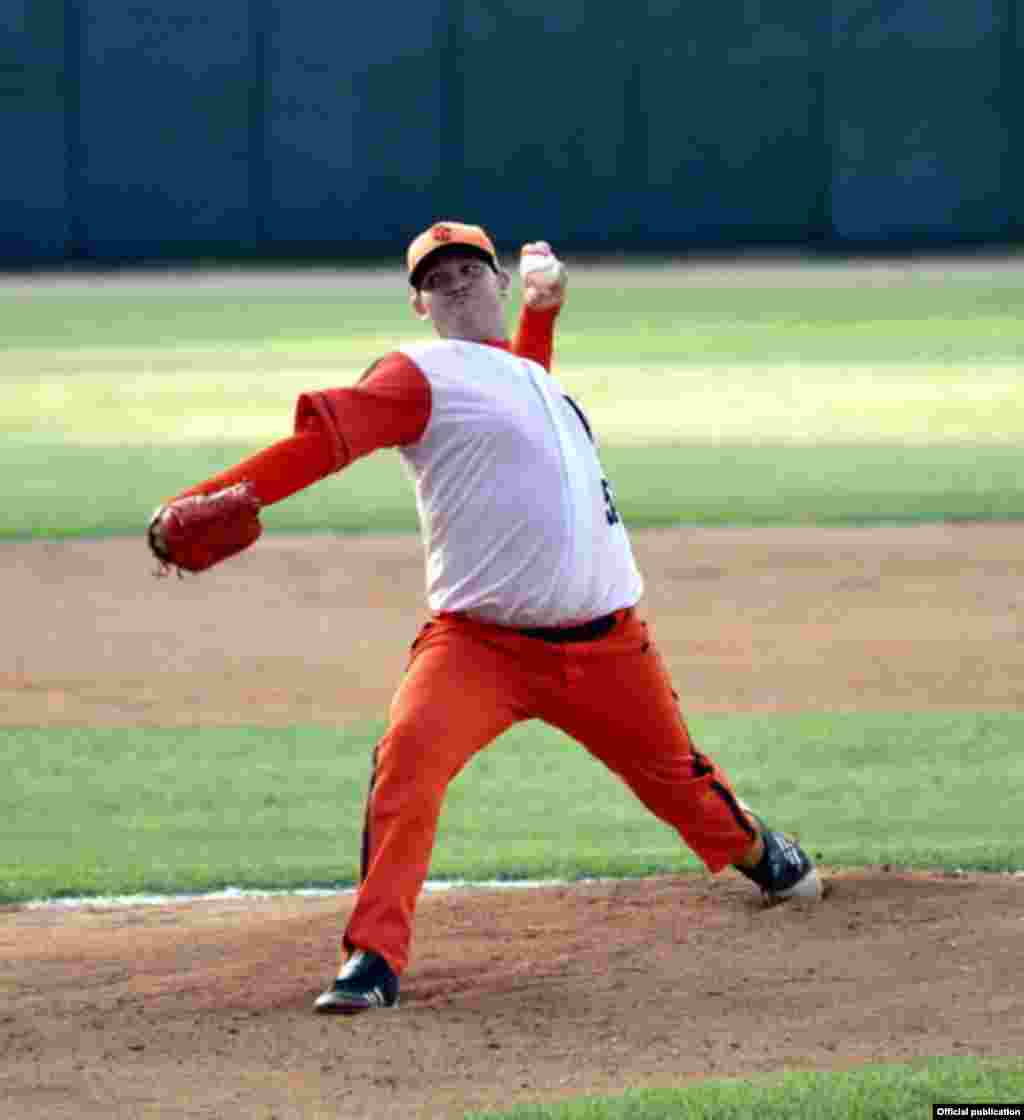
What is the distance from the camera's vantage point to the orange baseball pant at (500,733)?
17.0 feet

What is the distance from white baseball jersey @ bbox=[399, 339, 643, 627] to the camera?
5.29 metres

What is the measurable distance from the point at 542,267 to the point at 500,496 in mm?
890

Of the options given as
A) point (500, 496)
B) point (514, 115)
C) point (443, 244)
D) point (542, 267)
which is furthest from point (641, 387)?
point (500, 496)

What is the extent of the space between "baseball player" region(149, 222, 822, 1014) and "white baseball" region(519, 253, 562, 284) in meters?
0.35

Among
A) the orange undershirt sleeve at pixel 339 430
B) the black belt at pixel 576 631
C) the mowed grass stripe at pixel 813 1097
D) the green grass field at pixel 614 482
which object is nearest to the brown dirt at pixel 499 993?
the mowed grass stripe at pixel 813 1097

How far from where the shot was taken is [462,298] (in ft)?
18.0

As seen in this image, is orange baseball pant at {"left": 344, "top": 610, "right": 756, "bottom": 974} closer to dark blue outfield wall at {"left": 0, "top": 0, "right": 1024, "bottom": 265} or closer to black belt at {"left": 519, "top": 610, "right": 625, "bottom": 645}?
black belt at {"left": 519, "top": 610, "right": 625, "bottom": 645}

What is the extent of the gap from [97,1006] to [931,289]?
24026mm

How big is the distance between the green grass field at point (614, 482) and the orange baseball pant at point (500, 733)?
83 cm

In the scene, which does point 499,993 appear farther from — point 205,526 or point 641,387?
point 641,387

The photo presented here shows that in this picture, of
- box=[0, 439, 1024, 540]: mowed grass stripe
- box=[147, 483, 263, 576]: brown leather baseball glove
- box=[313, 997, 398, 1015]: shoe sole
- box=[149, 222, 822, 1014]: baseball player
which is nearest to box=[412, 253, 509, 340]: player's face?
box=[149, 222, 822, 1014]: baseball player

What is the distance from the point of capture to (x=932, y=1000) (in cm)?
518

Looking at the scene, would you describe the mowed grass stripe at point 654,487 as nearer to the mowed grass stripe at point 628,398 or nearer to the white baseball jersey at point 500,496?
the mowed grass stripe at point 628,398

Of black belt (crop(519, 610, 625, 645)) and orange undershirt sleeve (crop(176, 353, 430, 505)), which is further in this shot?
black belt (crop(519, 610, 625, 645))
